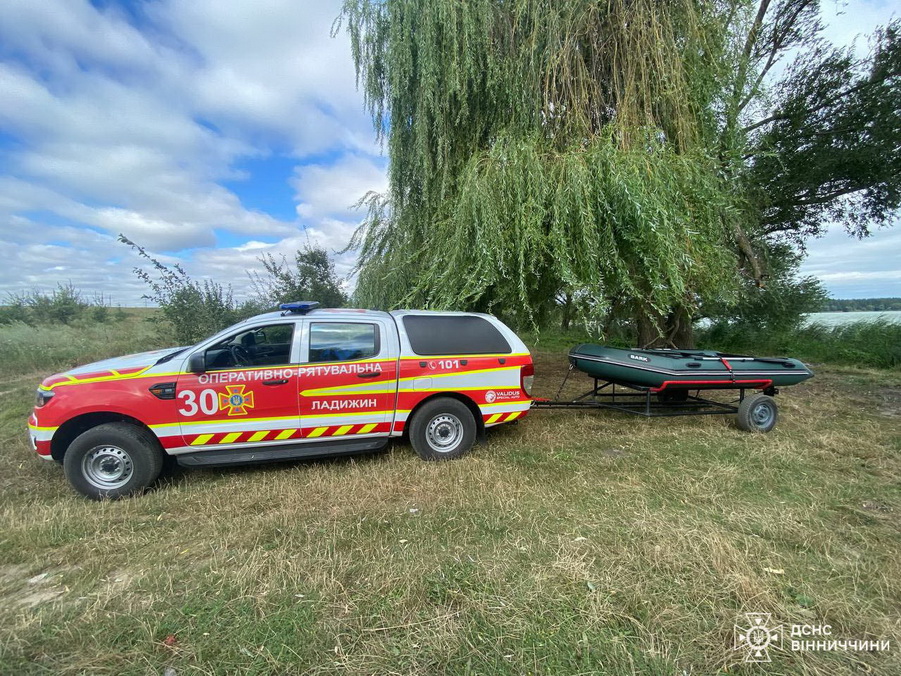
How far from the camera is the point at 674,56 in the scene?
594 cm

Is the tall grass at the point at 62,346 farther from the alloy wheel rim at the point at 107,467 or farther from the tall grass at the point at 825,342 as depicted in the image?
the tall grass at the point at 825,342

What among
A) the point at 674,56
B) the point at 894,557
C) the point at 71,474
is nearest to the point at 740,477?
the point at 894,557

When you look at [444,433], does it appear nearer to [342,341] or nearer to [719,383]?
[342,341]

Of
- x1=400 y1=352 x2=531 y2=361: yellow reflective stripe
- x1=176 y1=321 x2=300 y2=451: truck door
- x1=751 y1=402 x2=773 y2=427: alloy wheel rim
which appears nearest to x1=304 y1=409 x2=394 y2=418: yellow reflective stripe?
x1=176 y1=321 x2=300 y2=451: truck door

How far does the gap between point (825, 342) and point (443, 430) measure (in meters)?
14.8

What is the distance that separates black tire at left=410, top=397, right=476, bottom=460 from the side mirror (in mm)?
2162

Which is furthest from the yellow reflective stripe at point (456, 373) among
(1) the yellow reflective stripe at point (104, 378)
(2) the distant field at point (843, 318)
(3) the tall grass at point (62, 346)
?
(2) the distant field at point (843, 318)

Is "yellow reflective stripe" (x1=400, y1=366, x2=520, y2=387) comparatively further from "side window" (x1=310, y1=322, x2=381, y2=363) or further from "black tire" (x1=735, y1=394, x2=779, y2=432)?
"black tire" (x1=735, y1=394, x2=779, y2=432)

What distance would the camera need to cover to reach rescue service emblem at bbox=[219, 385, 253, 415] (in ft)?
12.9

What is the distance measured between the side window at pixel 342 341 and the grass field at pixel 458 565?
1223mm

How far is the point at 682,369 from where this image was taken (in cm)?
535

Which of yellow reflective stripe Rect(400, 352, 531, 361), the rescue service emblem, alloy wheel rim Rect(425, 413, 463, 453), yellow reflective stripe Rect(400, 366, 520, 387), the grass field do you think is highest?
yellow reflective stripe Rect(400, 352, 531, 361)

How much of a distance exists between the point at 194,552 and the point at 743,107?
9.76m

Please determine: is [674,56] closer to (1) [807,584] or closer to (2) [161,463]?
(1) [807,584]
